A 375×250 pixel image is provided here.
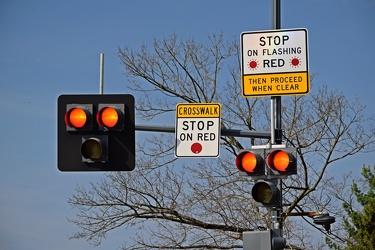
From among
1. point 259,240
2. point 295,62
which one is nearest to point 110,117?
point 259,240

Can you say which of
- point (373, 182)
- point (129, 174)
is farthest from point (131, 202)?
point (373, 182)

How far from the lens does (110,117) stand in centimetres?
1015

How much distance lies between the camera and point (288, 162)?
34.6 ft

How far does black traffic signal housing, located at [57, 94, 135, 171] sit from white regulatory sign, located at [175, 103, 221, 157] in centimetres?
175

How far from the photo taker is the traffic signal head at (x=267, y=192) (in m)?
10.6

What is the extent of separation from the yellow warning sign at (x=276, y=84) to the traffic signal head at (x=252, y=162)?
1.26m

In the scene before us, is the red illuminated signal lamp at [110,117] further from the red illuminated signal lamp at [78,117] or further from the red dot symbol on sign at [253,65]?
the red dot symbol on sign at [253,65]

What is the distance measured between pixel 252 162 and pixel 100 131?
6.96 feet

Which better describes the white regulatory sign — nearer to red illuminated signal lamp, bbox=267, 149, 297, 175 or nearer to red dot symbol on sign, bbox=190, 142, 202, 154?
red dot symbol on sign, bbox=190, 142, 202, 154

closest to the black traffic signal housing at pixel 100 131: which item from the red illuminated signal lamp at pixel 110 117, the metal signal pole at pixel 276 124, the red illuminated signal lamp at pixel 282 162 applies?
the red illuminated signal lamp at pixel 110 117

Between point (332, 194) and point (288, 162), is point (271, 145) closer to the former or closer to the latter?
point (288, 162)

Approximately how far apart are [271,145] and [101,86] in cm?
277

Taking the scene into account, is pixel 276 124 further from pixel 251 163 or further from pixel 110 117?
pixel 110 117

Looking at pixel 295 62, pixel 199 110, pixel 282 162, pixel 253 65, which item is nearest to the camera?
pixel 282 162
